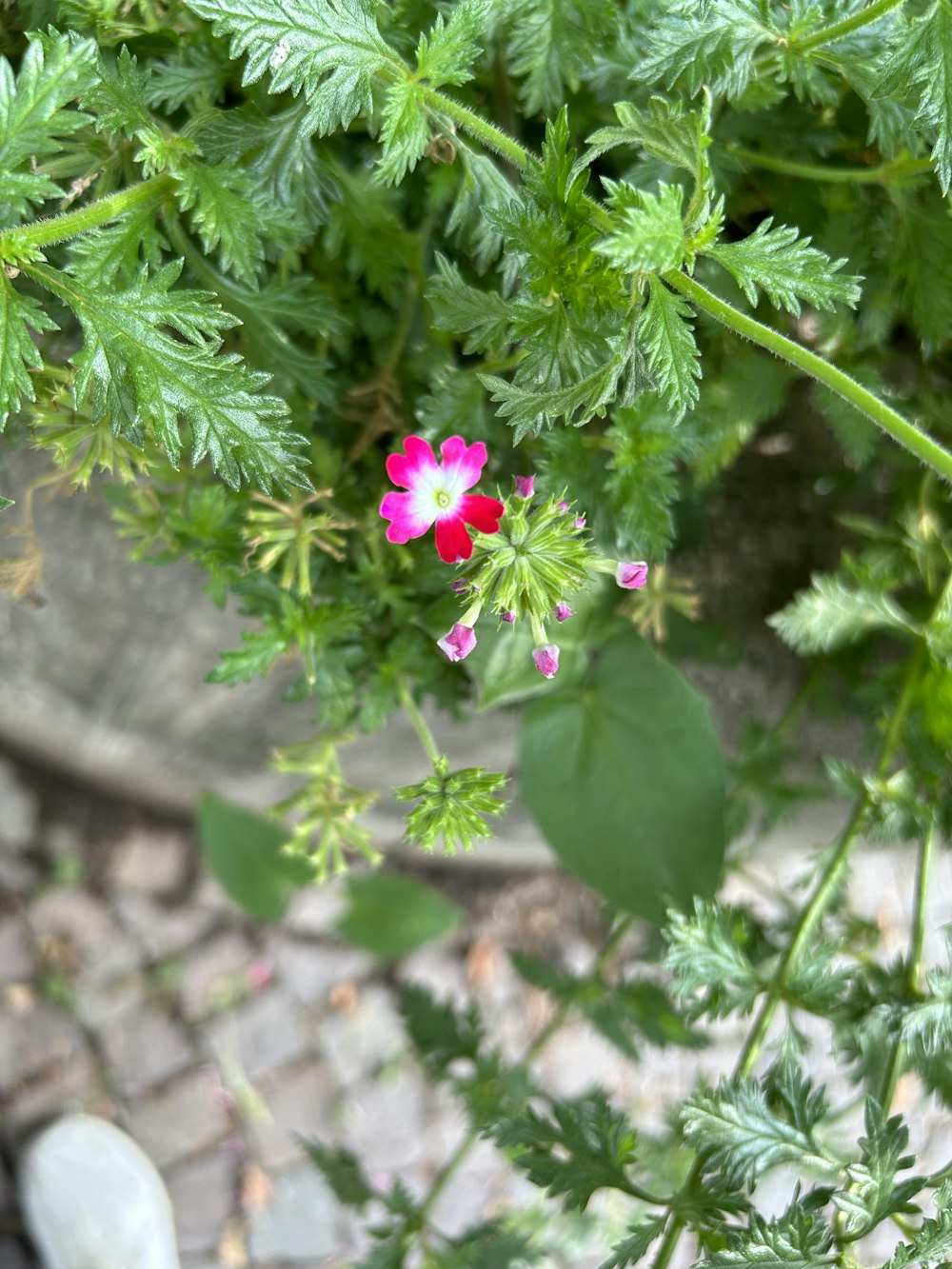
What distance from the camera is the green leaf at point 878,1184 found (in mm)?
736

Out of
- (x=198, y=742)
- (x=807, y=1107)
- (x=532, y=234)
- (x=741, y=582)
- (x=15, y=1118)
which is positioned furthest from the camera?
(x=15, y=1118)

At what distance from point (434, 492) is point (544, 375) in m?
0.12

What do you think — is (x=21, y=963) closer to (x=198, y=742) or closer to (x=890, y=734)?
(x=198, y=742)

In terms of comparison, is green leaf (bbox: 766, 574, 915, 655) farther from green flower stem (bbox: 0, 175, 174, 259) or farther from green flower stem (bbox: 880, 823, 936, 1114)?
green flower stem (bbox: 0, 175, 174, 259)

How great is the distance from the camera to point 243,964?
1832mm

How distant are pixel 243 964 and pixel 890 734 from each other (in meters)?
1.25

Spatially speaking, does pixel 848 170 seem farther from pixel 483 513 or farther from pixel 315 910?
pixel 315 910

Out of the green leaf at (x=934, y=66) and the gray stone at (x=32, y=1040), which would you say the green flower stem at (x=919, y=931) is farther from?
the gray stone at (x=32, y=1040)

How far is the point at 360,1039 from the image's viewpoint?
185 centimetres

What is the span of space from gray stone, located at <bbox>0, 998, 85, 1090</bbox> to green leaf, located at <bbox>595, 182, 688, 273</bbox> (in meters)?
1.59

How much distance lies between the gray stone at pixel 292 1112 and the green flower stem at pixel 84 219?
1.49m

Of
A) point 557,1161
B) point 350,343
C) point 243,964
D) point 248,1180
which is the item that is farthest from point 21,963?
point 350,343

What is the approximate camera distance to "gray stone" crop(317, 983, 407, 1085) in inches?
72.3

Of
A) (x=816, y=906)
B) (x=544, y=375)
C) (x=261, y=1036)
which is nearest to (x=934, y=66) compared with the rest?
(x=544, y=375)
